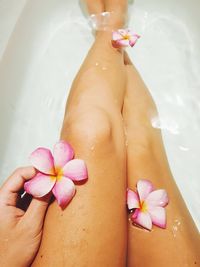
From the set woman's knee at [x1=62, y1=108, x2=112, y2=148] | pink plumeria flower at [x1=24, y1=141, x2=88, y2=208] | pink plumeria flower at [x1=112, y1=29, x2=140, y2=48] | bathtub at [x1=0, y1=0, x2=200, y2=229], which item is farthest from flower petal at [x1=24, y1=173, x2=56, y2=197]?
pink plumeria flower at [x1=112, y1=29, x2=140, y2=48]

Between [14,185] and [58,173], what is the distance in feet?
0.36

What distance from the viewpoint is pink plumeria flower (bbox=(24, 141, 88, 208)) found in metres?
0.69

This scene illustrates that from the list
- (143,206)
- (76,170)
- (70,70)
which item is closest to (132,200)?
(143,206)

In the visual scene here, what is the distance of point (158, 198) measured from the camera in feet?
2.63

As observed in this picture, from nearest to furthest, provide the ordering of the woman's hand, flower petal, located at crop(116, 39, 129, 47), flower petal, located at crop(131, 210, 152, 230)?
the woman's hand, flower petal, located at crop(131, 210, 152, 230), flower petal, located at crop(116, 39, 129, 47)

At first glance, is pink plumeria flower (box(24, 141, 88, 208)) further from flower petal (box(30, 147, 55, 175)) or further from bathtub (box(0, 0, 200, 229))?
bathtub (box(0, 0, 200, 229))

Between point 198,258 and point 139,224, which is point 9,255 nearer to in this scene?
point 139,224

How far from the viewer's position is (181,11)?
157 centimetres

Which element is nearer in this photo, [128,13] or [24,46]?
[24,46]

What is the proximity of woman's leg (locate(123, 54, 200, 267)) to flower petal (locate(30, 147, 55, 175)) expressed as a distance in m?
0.26

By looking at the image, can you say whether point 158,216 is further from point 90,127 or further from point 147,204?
point 90,127

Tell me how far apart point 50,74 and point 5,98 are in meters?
0.28

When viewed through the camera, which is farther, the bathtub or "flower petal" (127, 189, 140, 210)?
the bathtub

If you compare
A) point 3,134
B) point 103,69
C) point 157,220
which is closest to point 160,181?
point 157,220
